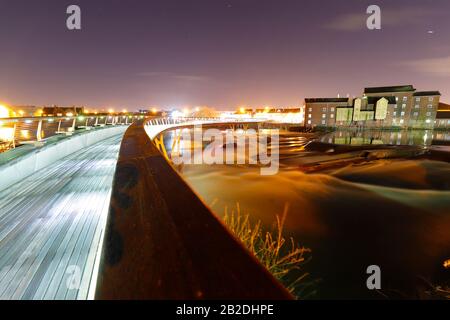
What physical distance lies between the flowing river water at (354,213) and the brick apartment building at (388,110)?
46.7 m

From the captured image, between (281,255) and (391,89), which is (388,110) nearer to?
(391,89)

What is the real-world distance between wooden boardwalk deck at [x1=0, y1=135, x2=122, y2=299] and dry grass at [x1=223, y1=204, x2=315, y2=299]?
3.65 m

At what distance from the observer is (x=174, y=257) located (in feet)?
3.82

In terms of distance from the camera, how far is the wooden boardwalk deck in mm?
2426

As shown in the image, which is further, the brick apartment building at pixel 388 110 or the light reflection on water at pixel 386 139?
the brick apartment building at pixel 388 110

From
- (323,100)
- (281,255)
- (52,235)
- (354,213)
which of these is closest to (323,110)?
(323,100)

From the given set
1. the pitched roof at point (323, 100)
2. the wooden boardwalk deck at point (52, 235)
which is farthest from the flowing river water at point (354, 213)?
the pitched roof at point (323, 100)

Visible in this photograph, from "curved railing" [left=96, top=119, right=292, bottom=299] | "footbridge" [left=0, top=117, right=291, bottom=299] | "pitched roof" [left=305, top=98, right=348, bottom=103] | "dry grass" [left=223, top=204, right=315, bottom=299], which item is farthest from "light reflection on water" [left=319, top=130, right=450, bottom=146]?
"curved railing" [left=96, top=119, right=292, bottom=299]

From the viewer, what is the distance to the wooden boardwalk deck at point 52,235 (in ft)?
7.96

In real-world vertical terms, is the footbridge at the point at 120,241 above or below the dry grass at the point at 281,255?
above

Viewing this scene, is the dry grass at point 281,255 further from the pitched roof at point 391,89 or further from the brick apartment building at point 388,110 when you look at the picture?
the pitched roof at point 391,89

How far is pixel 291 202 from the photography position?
47.0 ft
